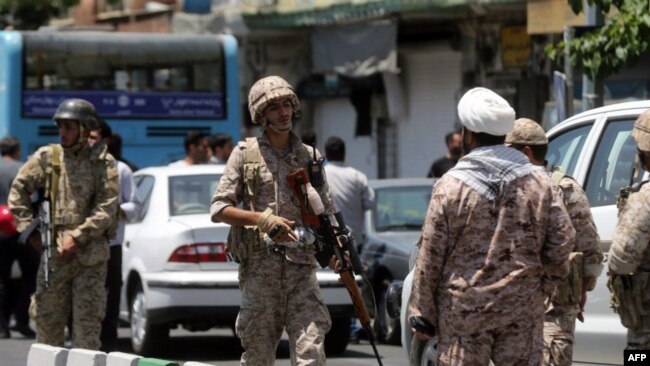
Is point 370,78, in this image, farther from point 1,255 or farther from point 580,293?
point 580,293

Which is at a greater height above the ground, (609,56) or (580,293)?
(609,56)

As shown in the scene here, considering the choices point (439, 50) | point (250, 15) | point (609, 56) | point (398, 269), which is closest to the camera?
point (609, 56)

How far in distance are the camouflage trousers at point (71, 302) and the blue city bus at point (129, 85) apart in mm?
10648

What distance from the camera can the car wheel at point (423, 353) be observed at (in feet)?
29.2

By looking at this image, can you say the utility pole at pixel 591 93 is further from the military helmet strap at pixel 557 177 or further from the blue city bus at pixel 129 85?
the blue city bus at pixel 129 85

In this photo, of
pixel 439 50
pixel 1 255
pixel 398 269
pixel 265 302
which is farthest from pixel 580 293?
pixel 439 50

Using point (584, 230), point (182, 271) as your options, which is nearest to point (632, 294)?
point (584, 230)

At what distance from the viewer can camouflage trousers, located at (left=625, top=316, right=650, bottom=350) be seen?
7355 millimetres

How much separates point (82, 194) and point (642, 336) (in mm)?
4130

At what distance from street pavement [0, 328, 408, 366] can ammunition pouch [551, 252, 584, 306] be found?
4.73 meters

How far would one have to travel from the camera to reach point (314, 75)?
29656 millimetres

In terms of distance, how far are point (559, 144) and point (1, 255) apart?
736 centimetres

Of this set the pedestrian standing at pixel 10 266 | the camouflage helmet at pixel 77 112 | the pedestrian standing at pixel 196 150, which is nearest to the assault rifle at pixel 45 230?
the camouflage helmet at pixel 77 112

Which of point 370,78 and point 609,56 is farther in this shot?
point 370,78
